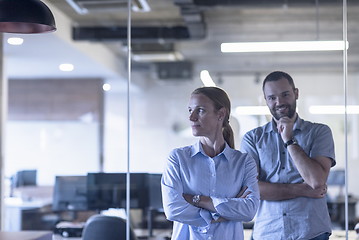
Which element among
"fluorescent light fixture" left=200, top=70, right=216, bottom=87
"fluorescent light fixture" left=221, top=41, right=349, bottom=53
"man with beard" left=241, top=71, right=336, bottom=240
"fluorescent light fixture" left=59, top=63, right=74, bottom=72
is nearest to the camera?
"man with beard" left=241, top=71, right=336, bottom=240

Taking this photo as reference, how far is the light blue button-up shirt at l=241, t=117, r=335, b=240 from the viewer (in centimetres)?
332

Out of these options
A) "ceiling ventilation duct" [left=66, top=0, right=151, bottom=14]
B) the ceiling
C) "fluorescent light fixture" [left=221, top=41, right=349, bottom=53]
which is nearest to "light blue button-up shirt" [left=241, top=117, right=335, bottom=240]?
"fluorescent light fixture" [left=221, top=41, right=349, bottom=53]

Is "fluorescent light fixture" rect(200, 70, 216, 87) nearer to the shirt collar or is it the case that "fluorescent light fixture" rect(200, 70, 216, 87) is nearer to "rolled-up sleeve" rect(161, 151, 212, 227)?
the shirt collar

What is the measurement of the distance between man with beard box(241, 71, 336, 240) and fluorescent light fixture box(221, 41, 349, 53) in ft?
4.07

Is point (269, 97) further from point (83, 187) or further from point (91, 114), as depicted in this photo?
point (91, 114)

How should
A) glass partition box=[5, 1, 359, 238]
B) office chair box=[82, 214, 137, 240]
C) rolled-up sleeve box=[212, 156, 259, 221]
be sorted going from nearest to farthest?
rolled-up sleeve box=[212, 156, 259, 221] → office chair box=[82, 214, 137, 240] → glass partition box=[5, 1, 359, 238]

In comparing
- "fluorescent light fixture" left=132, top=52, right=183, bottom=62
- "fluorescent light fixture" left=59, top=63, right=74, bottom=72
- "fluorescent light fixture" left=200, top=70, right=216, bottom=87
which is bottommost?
"fluorescent light fixture" left=200, top=70, right=216, bottom=87

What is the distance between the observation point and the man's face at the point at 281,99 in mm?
3453

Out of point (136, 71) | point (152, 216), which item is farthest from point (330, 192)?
point (136, 71)

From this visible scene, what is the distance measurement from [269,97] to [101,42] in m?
4.21

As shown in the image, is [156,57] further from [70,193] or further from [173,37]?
[70,193]

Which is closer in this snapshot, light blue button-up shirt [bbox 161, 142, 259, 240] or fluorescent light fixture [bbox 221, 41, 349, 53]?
light blue button-up shirt [bbox 161, 142, 259, 240]

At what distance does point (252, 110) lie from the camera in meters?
4.87

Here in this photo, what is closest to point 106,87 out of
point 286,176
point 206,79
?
point 206,79
